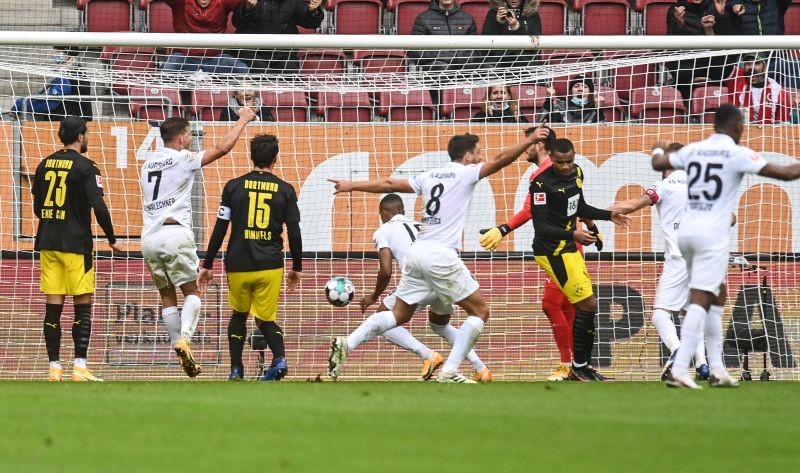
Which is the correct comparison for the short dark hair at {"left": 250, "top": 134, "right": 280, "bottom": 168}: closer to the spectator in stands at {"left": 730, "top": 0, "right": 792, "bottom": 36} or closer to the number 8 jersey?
the number 8 jersey

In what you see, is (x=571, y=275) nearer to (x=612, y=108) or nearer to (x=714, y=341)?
(x=714, y=341)

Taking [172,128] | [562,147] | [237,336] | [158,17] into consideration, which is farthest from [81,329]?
[158,17]

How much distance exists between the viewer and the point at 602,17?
759 inches

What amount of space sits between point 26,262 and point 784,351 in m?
8.76

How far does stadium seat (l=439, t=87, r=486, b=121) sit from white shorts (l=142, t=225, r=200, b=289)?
13.2 feet

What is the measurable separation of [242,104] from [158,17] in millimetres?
4215

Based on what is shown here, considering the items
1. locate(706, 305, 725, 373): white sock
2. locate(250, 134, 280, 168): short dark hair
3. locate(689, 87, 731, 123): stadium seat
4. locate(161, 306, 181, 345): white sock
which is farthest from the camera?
locate(689, 87, 731, 123): stadium seat

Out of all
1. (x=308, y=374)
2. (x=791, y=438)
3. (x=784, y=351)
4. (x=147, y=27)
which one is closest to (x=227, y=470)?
(x=791, y=438)

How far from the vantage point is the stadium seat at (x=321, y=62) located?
51.9 ft

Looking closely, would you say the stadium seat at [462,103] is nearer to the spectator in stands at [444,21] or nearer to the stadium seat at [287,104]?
the stadium seat at [287,104]

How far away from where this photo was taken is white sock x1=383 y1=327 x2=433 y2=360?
12.7 metres

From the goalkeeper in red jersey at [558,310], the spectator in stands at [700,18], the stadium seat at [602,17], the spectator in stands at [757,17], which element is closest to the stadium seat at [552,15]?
the stadium seat at [602,17]

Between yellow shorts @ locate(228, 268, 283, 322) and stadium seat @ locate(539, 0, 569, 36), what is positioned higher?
stadium seat @ locate(539, 0, 569, 36)

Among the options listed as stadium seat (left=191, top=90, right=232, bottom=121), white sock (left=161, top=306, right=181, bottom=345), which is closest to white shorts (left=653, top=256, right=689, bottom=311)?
white sock (left=161, top=306, right=181, bottom=345)
